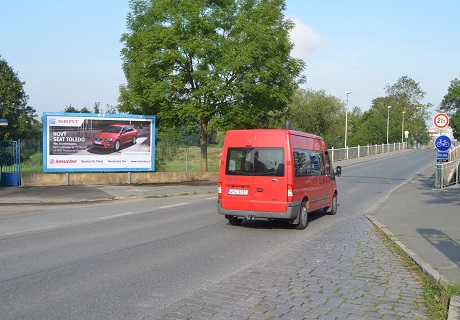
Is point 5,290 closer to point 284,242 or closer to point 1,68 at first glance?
point 284,242

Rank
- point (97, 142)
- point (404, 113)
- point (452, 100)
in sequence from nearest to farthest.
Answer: point (97, 142) → point (452, 100) → point (404, 113)

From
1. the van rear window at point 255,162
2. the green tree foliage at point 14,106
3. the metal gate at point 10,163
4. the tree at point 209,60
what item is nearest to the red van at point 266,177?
the van rear window at point 255,162

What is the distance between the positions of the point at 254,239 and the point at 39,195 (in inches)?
449

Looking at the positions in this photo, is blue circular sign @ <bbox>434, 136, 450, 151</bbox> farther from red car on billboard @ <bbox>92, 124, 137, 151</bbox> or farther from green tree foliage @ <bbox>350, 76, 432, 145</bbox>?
green tree foliage @ <bbox>350, 76, 432, 145</bbox>

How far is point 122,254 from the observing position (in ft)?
27.7

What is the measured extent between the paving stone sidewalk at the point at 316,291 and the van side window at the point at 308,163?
3.18 m

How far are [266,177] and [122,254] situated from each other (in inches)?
163

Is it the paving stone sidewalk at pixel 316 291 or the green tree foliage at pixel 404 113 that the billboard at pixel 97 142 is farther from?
the green tree foliage at pixel 404 113

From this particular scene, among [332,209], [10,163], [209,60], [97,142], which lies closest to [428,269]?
[332,209]

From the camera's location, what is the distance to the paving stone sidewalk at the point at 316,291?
5305mm

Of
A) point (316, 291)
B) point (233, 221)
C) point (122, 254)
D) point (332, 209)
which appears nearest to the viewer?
point (316, 291)

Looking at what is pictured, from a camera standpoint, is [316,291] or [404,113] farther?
[404,113]

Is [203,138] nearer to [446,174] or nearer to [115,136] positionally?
[115,136]

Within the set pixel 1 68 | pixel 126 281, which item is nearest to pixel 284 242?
pixel 126 281
